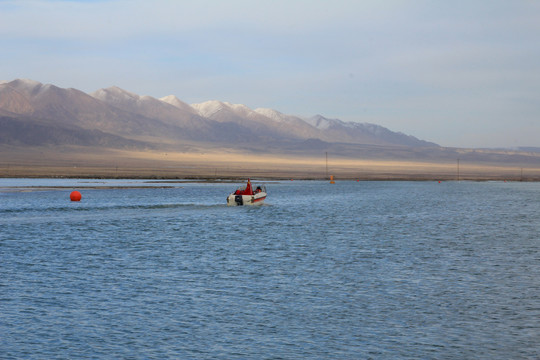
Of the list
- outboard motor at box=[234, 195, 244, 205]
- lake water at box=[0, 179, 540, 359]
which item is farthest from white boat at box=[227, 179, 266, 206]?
lake water at box=[0, 179, 540, 359]

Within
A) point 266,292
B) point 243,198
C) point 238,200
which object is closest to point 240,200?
point 238,200

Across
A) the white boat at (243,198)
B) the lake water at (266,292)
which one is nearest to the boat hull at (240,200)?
the white boat at (243,198)

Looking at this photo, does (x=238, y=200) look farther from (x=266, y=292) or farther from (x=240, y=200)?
(x=266, y=292)

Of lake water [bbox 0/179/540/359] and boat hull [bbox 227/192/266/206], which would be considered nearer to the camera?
lake water [bbox 0/179/540/359]

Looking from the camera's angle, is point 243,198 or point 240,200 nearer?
point 240,200

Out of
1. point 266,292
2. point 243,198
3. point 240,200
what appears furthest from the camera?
point 243,198

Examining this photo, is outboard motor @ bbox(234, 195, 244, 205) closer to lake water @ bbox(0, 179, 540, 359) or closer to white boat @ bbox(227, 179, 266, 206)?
white boat @ bbox(227, 179, 266, 206)

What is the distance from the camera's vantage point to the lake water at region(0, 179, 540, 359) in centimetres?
2120

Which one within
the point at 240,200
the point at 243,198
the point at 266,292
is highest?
the point at 243,198

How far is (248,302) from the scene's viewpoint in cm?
2727

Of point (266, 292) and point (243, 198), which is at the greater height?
point (243, 198)

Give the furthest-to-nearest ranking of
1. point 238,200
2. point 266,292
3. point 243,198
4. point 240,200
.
A: point 243,198 → point 240,200 → point 238,200 → point 266,292

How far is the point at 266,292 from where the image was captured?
96.2 ft

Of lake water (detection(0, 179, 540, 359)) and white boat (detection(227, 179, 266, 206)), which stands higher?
white boat (detection(227, 179, 266, 206))
